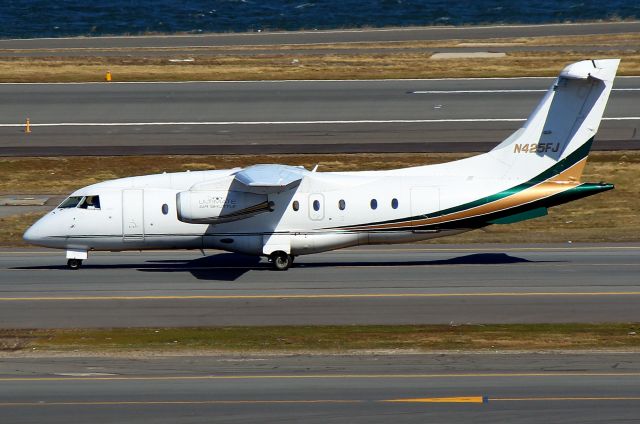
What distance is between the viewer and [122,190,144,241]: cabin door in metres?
31.4

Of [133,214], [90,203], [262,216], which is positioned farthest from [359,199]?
[90,203]

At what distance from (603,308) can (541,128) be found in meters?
6.45

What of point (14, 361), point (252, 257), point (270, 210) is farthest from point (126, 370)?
point (252, 257)

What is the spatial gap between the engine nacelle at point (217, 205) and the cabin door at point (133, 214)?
154 centimetres

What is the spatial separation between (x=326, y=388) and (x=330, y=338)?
4.53 metres

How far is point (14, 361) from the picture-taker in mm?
22422

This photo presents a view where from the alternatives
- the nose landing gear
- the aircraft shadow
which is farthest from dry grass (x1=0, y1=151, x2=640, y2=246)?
the nose landing gear

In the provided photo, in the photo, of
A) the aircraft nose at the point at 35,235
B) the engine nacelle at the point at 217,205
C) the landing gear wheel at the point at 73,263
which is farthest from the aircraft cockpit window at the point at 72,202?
the engine nacelle at the point at 217,205

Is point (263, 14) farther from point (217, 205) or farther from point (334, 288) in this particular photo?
point (334, 288)

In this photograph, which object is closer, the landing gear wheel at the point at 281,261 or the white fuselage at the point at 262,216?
the white fuselage at the point at 262,216

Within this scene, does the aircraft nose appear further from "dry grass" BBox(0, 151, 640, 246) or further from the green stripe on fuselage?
the green stripe on fuselage

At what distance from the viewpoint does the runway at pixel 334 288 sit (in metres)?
26.4

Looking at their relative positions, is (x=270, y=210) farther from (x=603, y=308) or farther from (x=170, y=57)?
(x=170, y=57)

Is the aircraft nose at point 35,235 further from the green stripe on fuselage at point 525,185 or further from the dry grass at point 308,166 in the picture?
the green stripe on fuselage at point 525,185
